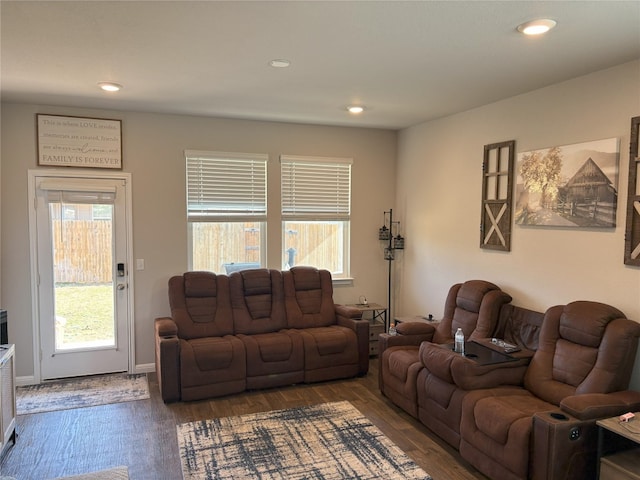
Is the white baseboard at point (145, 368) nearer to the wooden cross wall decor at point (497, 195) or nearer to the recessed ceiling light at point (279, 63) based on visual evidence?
the recessed ceiling light at point (279, 63)

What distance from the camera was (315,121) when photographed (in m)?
5.19

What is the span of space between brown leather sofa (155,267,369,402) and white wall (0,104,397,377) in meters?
0.42

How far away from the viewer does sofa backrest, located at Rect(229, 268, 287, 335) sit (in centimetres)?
474

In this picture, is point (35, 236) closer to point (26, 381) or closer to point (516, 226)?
point (26, 381)

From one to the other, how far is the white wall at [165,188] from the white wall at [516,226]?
39 cm

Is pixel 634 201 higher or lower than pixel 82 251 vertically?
higher

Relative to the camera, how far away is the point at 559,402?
2.98 m

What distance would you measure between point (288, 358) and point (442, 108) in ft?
9.30

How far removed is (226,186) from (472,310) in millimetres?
2847

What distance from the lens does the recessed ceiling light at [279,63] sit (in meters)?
3.06

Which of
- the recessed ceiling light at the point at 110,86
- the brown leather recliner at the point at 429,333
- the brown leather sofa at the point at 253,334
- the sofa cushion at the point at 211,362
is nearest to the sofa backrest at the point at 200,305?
the brown leather sofa at the point at 253,334

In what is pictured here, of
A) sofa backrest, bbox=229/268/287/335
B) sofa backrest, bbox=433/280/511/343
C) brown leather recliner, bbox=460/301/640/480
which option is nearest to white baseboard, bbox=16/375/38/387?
sofa backrest, bbox=229/268/287/335

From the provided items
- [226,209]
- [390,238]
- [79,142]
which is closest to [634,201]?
[390,238]

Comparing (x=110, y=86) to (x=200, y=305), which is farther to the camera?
(x=200, y=305)
